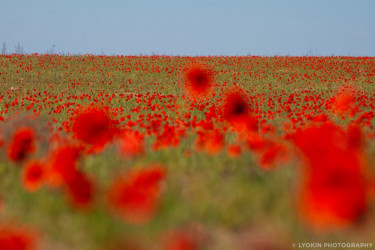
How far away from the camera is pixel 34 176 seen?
13.4 ft

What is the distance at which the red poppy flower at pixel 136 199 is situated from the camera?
3145 millimetres

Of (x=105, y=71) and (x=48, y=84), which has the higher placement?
(x=105, y=71)

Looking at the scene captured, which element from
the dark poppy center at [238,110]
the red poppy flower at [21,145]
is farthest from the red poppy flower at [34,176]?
the dark poppy center at [238,110]

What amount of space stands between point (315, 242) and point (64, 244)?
1939 millimetres

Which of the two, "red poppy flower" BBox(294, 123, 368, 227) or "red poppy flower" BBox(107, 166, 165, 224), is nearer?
"red poppy flower" BBox(294, 123, 368, 227)

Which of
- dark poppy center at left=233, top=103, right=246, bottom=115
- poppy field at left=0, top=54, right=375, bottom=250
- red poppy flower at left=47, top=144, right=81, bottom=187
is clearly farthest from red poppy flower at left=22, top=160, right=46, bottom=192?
dark poppy center at left=233, top=103, right=246, bottom=115

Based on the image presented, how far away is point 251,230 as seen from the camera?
3287mm

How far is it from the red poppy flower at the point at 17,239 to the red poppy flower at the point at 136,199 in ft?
2.08

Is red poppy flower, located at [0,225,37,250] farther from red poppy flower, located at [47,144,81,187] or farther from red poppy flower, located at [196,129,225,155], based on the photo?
red poppy flower, located at [196,129,225,155]

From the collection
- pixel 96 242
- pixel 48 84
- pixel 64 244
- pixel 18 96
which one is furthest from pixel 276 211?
pixel 48 84

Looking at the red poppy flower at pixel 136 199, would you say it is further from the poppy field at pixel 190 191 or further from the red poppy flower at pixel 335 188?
the red poppy flower at pixel 335 188

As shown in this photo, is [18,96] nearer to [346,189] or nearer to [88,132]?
[88,132]

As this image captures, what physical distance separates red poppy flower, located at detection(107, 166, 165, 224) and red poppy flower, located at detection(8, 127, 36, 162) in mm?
1952

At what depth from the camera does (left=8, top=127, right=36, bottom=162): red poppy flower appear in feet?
16.0
